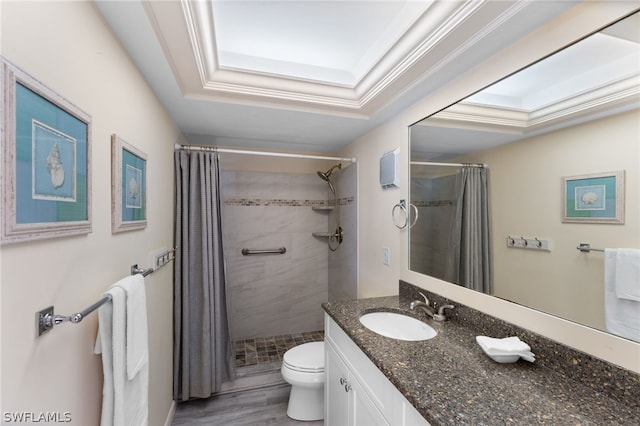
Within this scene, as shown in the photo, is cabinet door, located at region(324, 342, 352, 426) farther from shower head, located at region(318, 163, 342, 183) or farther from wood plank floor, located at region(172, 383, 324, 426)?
shower head, located at region(318, 163, 342, 183)

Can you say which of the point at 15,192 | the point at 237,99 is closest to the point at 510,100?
the point at 237,99

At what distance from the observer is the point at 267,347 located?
118 inches

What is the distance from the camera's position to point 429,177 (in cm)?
Answer: 172

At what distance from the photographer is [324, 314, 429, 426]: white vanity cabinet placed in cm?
98

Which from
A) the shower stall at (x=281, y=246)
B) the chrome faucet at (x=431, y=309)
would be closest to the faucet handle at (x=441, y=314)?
the chrome faucet at (x=431, y=309)

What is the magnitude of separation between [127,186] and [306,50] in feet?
3.76

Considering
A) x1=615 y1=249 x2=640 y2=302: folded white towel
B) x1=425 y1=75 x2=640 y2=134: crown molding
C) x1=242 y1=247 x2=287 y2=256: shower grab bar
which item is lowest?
x1=242 y1=247 x2=287 y2=256: shower grab bar

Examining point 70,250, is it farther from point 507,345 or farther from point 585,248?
point 585,248

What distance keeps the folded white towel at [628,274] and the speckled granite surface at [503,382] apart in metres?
0.22

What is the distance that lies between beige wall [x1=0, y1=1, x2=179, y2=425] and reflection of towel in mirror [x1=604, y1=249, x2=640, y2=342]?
1.57 m

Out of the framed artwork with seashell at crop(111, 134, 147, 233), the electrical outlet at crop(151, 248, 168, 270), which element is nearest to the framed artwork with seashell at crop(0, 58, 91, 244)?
the framed artwork with seashell at crop(111, 134, 147, 233)

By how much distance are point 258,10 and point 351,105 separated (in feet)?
2.60

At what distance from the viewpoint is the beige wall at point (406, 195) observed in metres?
0.90

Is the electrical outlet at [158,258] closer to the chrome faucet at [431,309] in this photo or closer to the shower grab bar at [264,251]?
the shower grab bar at [264,251]
